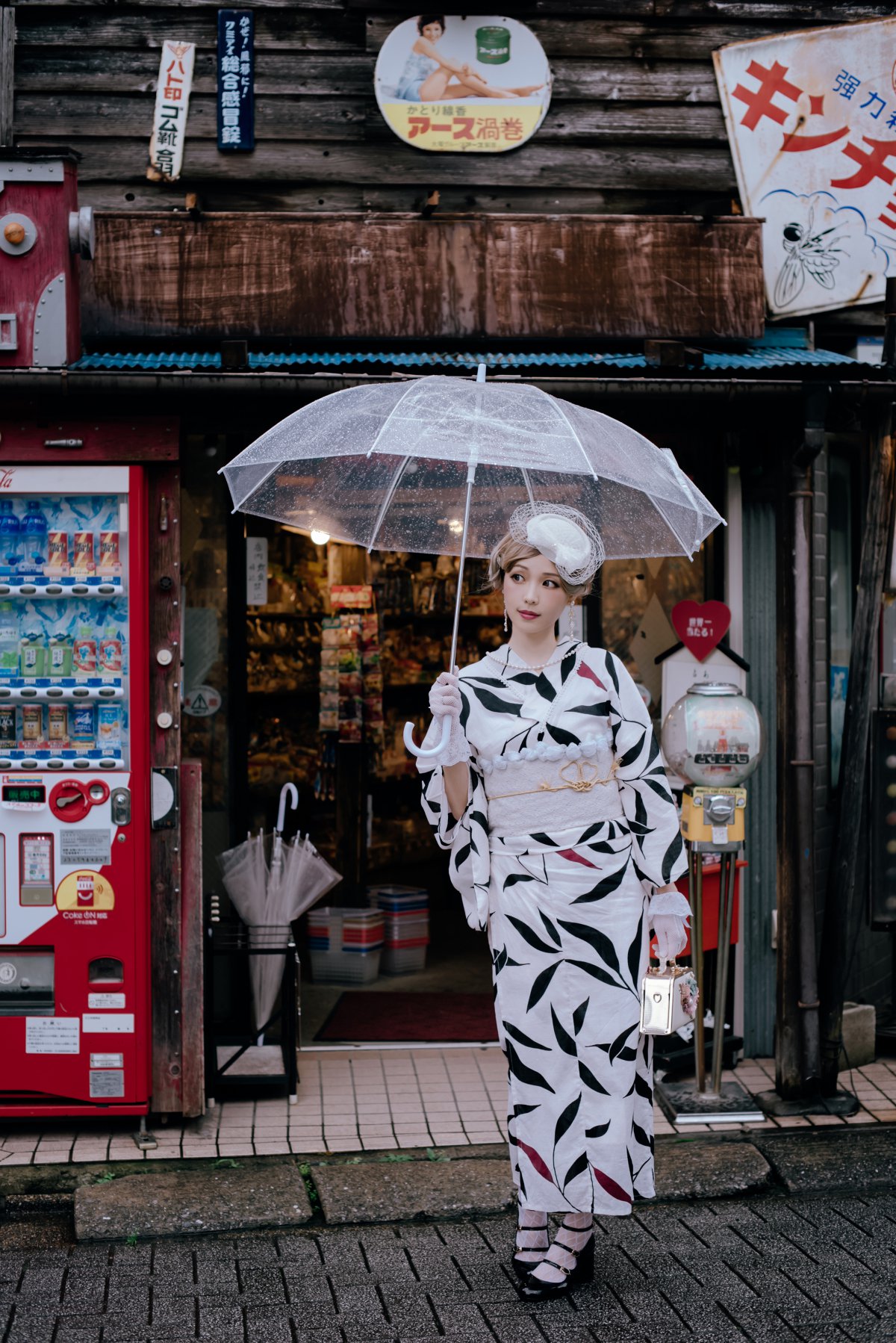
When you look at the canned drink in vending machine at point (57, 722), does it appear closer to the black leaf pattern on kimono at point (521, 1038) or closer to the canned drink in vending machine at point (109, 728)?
the canned drink in vending machine at point (109, 728)

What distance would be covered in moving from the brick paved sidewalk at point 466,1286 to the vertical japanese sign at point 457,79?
5.04 metres

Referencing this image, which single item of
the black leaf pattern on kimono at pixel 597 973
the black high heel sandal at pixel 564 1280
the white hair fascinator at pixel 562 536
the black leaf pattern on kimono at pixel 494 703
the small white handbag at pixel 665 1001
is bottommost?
the black high heel sandal at pixel 564 1280

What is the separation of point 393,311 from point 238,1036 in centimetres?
354

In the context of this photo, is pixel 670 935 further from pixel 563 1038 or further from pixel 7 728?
pixel 7 728

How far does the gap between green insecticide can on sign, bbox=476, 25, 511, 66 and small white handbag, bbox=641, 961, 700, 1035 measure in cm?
469

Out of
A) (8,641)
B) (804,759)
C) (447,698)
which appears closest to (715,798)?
(804,759)

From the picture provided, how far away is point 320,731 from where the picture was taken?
881 centimetres


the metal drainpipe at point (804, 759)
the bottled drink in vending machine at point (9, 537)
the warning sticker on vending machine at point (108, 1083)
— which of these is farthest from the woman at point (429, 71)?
the warning sticker on vending machine at point (108, 1083)

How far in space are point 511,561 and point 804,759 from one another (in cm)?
234

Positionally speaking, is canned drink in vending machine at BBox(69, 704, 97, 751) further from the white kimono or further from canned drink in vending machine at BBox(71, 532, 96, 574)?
the white kimono

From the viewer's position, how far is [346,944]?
27.1ft

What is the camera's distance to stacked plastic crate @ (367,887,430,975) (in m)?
8.46

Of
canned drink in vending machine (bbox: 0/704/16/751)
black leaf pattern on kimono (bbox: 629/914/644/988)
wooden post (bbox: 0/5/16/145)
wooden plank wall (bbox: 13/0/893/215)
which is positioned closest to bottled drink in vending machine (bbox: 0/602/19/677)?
canned drink in vending machine (bbox: 0/704/16/751)

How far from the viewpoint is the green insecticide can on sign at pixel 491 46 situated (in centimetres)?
695
